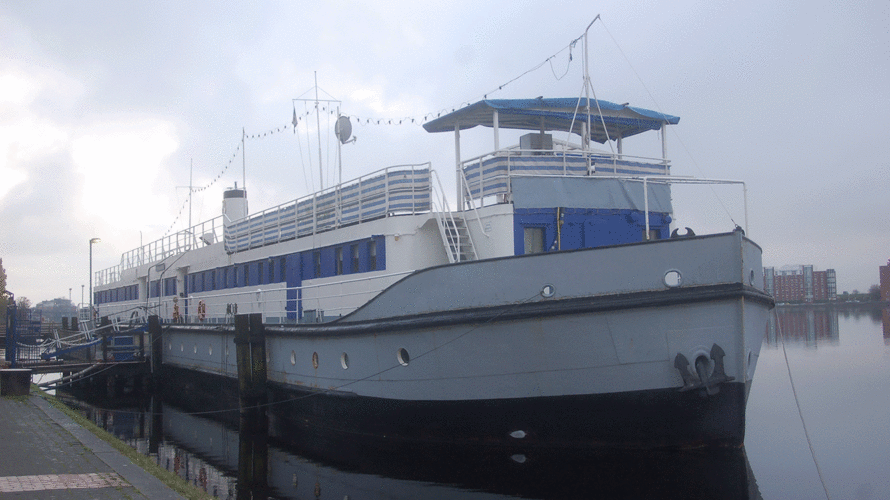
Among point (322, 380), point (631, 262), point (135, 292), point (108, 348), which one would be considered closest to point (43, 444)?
point (322, 380)

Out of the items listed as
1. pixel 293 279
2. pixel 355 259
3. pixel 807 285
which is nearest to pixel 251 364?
pixel 293 279

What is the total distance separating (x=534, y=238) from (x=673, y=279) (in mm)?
3259

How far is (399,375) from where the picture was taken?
1156 cm

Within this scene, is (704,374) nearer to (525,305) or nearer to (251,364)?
(525,305)

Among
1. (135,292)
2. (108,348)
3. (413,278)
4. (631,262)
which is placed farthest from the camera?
(135,292)

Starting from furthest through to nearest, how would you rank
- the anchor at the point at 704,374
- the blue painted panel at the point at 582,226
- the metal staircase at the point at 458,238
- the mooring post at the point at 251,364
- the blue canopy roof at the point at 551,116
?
the mooring post at the point at 251,364, the blue canopy roof at the point at 551,116, the metal staircase at the point at 458,238, the blue painted panel at the point at 582,226, the anchor at the point at 704,374

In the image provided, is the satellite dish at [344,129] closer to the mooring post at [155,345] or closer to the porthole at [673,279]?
the mooring post at [155,345]

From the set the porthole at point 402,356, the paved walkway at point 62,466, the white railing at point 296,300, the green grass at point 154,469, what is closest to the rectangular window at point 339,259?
the white railing at point 296,300

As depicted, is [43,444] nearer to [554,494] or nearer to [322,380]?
[322,380]

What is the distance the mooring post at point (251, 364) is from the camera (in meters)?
15.1

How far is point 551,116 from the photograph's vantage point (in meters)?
14.4

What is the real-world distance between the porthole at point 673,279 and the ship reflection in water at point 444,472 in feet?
8.00

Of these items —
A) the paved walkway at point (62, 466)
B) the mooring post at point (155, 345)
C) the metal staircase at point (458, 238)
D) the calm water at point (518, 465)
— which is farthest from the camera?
the mooring post at point (155, 345)

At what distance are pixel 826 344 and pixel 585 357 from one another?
3410cm
